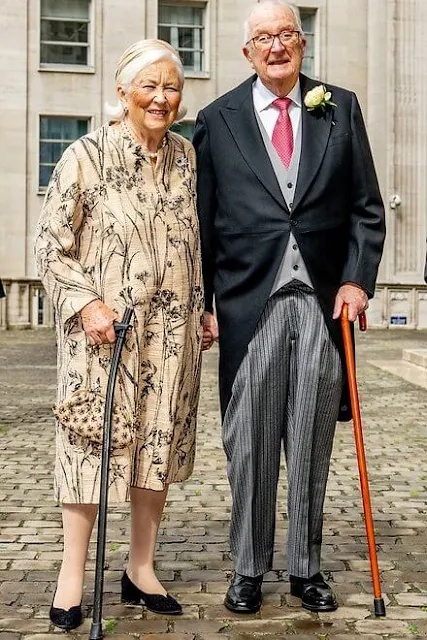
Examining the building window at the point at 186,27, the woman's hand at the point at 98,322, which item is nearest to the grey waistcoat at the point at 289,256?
the woman's hand at the point at 98,322

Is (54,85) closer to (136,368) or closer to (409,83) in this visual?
(409,83)

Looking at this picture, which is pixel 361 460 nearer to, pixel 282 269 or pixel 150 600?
pixel 282 269

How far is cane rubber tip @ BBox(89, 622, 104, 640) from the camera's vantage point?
3604 millimetres

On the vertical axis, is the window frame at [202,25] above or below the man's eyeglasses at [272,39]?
above

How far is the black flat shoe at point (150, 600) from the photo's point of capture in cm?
404

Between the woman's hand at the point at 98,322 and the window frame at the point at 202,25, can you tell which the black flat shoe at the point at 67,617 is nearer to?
the woman's hand at the point at 98,322

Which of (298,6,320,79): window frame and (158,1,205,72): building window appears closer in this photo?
(158,1,205,72): building window

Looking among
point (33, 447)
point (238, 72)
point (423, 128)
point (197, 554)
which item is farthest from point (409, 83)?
point (197, 554)

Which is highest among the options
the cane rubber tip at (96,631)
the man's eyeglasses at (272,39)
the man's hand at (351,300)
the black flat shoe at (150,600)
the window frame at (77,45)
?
the window frame at (77,45)

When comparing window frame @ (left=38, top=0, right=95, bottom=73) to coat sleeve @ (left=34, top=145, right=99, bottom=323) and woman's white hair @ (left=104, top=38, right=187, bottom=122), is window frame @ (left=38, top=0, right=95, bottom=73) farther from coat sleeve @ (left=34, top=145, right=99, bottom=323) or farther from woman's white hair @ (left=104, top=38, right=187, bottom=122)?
coat sleeve @ (left=34, top=145, right=99, bottom=323)

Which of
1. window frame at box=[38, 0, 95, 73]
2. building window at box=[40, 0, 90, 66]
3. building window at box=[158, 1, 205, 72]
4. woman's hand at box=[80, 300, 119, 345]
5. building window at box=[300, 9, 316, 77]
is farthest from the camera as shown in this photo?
building window at box=[300, 9, 316, 77]

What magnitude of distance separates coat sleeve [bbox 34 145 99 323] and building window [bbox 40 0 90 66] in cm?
2828

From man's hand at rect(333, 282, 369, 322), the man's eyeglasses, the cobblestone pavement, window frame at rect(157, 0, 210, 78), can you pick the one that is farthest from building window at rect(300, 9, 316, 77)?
man's hand at rect(333, 282, 369, 322)

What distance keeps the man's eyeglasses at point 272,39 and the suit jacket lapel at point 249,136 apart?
22 centimetres
